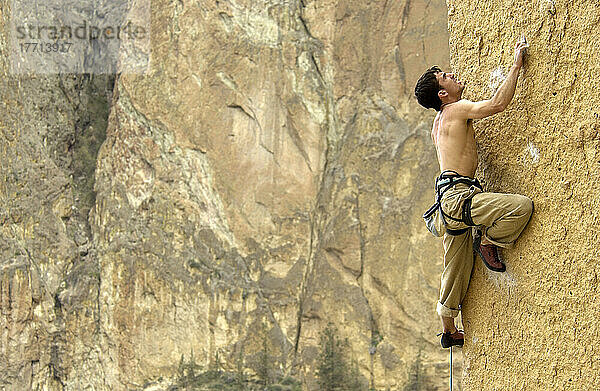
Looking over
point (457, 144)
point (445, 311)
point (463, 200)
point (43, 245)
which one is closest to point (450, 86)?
point (457, 144)

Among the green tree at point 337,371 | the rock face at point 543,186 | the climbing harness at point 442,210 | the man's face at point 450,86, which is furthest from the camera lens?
the green tree at point 337,371

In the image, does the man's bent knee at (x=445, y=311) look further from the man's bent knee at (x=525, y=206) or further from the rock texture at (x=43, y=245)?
the rock texture at (x=43, y=245)

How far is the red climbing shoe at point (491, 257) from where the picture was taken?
6.99ft

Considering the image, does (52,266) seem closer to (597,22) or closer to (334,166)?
(334,166)

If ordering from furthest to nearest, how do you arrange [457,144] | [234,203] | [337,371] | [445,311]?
1. [234,203]
2. [337,371]
3. [445,311]
4. [457,144]

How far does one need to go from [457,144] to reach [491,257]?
0.38m

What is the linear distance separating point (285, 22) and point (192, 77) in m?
1.27

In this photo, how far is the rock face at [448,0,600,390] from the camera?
5.84ft

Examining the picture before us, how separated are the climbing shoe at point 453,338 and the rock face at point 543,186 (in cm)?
11

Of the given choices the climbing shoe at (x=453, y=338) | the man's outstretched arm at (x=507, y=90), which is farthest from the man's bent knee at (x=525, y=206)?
the climbing shoe at (x=453, y=338)

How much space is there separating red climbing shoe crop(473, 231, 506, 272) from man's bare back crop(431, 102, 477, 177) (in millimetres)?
224

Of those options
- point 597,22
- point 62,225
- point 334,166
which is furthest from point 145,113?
point 597,22

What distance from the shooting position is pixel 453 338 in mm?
2428

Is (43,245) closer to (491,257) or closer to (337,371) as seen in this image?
(337,371)
